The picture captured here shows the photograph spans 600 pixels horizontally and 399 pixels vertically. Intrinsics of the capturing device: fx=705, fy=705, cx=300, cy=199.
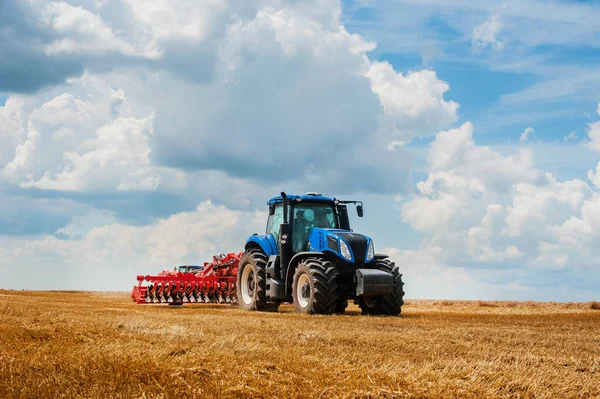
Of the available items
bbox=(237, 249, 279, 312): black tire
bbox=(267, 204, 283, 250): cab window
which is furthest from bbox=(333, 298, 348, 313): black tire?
bbox=(267, 204, 283, 250): cab window

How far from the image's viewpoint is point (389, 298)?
641 inches

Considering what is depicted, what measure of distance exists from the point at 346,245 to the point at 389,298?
160 centimetres

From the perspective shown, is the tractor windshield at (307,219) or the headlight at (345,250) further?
the tractor windshield at (307,219)

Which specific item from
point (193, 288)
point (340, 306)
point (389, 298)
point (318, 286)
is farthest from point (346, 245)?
point (193, 288)

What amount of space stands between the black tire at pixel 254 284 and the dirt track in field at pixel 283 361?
6.23m

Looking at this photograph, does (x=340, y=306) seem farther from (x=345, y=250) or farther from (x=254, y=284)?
(x=254, y=284)

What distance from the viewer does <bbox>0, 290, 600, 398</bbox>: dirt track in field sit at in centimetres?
616

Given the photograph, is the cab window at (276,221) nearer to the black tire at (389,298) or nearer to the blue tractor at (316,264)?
the blue tractor at (316,264)

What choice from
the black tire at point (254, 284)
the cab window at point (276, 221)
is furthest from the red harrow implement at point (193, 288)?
the cab window at point (276, 221)

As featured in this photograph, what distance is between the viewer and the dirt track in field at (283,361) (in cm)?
616

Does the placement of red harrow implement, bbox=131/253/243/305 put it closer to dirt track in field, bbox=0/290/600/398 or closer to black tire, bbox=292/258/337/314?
black tire, bbox=292/258/337/314

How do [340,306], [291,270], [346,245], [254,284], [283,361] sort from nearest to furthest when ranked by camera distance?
1. [283,361]
2. [346,245]
3. [291,270]
4. [340,306]
5. [254,284]

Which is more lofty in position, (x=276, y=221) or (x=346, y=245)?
(x=276, y=221)

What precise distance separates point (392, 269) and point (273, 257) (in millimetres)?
3115
